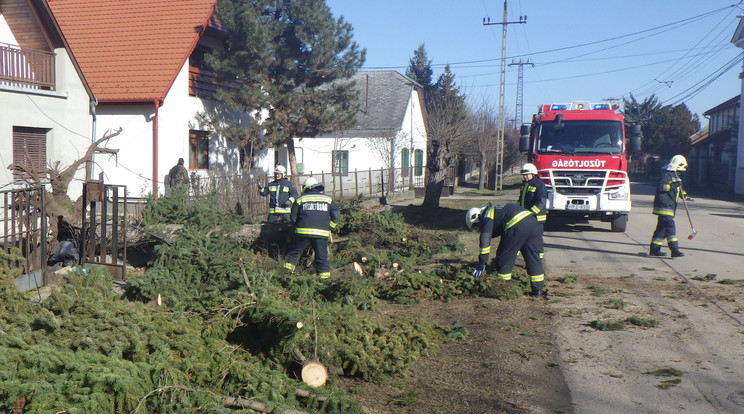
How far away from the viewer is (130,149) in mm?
17625

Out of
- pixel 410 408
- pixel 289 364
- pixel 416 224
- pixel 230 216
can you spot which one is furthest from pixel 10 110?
pixel 410 408

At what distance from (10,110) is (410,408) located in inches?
508

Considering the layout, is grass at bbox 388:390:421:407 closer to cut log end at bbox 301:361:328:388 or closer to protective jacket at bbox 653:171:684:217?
cut log end at bbox 301:361:328:388

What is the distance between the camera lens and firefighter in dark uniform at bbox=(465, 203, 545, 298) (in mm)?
8045

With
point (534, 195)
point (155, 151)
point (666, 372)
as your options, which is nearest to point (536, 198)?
point (534, 195)

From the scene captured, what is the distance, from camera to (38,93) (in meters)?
14.8

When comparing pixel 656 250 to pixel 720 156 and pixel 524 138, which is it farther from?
pixel 720 156

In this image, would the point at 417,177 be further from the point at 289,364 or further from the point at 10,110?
the point at 289,364

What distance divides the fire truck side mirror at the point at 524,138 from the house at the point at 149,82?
29.9 ft

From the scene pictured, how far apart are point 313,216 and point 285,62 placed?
1048cm

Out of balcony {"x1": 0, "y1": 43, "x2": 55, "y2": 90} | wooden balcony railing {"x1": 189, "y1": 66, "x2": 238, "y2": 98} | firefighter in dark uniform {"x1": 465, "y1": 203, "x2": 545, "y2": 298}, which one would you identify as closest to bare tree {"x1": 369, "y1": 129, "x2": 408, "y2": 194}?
wooden balcony railing {"x1": 189, "y1": 66, "x2": 238, "y2": 98}

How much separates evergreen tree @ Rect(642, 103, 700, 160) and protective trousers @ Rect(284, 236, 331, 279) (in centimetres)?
4979

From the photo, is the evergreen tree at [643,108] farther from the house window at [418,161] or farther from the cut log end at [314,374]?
the cut log end at [314,374]

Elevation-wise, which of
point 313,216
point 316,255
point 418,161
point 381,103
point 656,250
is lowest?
point 656,250
